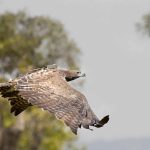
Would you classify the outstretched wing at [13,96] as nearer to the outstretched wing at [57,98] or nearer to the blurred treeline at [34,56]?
the outstretched wing at [57,98]

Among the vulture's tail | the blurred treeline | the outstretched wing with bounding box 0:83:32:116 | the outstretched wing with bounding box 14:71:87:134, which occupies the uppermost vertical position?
the blurred treeline

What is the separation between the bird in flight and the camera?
10266 millimetres

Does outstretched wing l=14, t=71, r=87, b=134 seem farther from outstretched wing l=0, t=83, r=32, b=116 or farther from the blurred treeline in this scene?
the blurred treeline

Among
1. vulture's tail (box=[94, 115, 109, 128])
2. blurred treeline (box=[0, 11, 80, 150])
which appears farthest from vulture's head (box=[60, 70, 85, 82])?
blurred treeline (box=[0, 11, 80, 150])

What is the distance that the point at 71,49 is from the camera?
7431 centimetres

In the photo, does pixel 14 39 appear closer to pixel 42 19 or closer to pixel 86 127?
pixel 42 19

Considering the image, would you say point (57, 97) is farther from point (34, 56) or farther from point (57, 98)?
point (34, 56)

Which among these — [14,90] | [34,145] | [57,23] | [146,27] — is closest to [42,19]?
[57,23]

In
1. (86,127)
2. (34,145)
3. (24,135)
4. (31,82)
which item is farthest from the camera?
(24,135)

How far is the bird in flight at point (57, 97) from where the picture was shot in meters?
10.3

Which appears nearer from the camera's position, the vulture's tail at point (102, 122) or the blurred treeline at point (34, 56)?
the vulture's tail at point (102, 122)

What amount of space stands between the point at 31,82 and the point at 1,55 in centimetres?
6495

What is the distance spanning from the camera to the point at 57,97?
10750 millimetres

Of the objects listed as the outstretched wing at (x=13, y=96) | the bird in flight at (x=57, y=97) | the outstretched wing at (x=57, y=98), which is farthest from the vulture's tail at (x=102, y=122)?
the outstretched wing at (x=13, y=96)
